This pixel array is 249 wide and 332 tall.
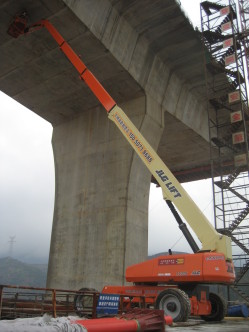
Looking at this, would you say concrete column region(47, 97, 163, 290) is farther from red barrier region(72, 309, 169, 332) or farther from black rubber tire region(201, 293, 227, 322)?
red barrier region(72, 309, 169, 332)

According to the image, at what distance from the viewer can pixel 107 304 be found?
9.17 m

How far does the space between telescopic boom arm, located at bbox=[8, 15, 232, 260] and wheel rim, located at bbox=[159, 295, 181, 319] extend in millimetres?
2129

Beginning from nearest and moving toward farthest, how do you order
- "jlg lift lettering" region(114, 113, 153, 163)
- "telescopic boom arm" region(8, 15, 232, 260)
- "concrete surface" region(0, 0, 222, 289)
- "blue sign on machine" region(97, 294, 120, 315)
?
"blue sign on machine" region(97, 294, 120, 315)
"telescopic boom arm" region(8, 15, 232, 260)
"jlg lift lettering" region(114, 113, 153, 163)
"concrete surface" region(0, 0, 222, 289)

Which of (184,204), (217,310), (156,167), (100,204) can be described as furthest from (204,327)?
(100,204)

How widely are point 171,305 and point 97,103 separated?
13.5m

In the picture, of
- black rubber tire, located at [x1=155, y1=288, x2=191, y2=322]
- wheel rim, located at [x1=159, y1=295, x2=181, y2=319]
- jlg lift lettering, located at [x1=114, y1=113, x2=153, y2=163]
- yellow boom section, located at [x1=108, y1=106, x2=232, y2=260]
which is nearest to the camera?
black rubber tire, located at [x1=155, y1=288, x2=191, y2=322]

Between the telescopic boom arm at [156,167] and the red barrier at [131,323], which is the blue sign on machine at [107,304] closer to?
the red barrier at [131,323]

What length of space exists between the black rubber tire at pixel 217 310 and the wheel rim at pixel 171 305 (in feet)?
8.69

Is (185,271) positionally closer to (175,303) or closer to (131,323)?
(175,303)

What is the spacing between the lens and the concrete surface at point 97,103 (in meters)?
17.5

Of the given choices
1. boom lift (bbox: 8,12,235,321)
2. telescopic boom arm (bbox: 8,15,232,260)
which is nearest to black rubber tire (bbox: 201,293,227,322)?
boom lift (bbox: 8,12,235,321)

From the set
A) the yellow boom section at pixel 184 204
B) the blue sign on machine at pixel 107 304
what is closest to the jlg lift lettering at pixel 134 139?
the yellow boom section at pixel 184 204

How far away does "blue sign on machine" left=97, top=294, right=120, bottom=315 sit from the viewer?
9070 mm

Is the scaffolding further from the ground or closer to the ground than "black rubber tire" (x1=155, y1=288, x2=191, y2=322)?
further from the ground
